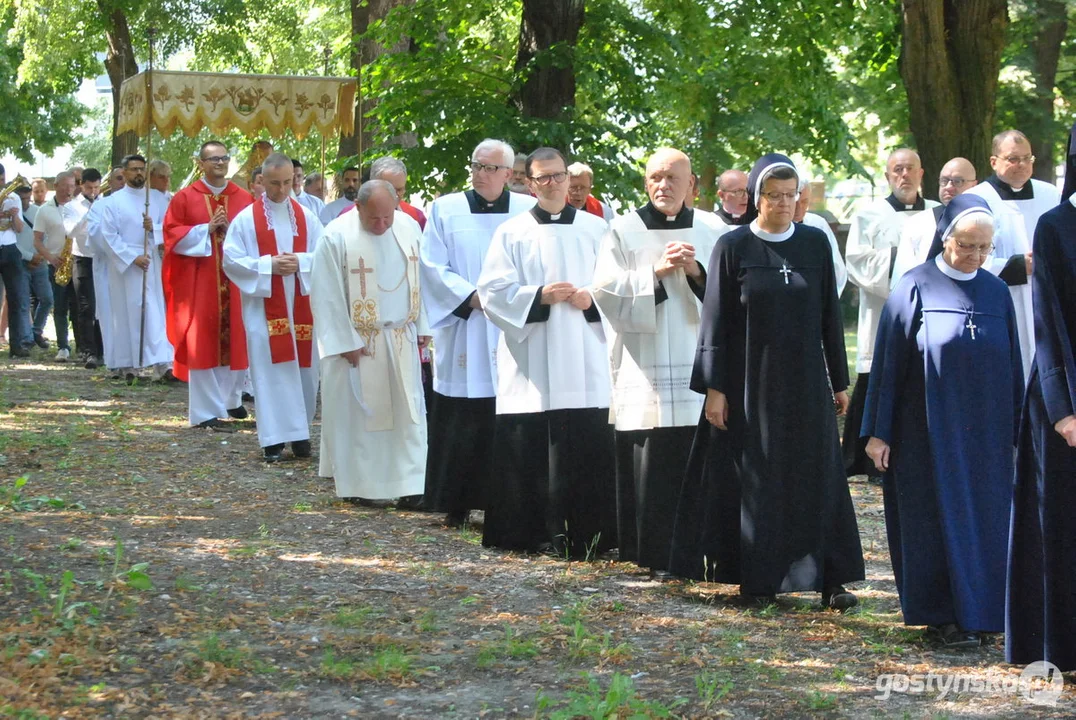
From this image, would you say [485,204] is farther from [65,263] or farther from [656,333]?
[65,263]

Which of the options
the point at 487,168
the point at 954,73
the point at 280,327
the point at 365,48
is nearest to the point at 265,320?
the point at 280,327

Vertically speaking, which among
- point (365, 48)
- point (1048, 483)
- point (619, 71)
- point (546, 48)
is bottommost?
point (1048, 483)

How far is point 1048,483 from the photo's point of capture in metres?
5.83

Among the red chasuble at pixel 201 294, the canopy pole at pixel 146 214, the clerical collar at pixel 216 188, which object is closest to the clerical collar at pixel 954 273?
the red chasuble at pixel 201 294

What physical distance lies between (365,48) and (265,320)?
746cm

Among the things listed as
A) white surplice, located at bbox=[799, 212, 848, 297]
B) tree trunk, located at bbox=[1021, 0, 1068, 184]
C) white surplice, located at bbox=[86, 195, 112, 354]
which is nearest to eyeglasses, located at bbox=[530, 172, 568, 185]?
white surplice, located at bbox=[799, 212, 848, 297]

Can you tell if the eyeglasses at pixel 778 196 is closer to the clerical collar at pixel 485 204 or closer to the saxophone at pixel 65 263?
the clerical collar at pixel 485 204

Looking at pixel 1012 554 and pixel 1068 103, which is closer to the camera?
pixel 1012 554

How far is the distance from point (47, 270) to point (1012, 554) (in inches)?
657

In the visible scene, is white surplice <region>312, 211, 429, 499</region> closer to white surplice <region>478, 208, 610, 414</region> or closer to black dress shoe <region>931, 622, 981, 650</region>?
white surplice <region>478, 208, 610, 414</region>

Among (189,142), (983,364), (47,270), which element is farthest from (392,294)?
(189,142)

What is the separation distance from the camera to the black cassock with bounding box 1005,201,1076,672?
566 cm

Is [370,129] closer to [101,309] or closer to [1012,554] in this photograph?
[101,309]

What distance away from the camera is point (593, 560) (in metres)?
8.34
